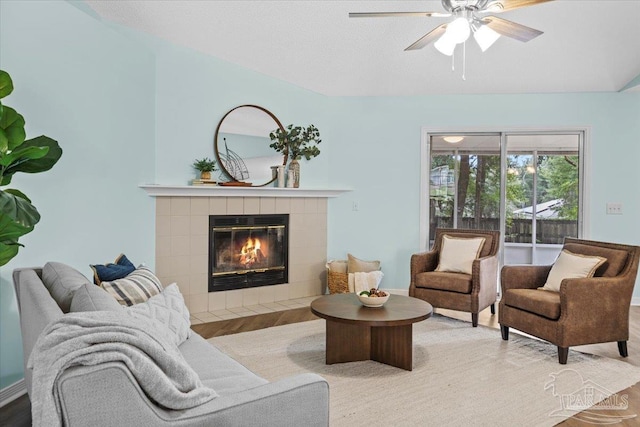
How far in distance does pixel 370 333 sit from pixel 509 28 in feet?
6.92

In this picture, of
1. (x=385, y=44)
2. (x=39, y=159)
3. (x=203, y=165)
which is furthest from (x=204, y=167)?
(x=39, y=159)

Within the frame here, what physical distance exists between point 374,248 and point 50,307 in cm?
435

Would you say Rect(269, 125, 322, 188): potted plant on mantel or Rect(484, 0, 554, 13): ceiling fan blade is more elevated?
Rect(484, 0, 554, 13): ceiling fan blade

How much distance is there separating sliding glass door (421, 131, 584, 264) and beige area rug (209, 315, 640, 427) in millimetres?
1792

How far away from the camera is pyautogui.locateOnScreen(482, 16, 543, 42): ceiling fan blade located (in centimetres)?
284

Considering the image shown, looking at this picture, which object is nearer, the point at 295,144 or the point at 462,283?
the point at 462,283

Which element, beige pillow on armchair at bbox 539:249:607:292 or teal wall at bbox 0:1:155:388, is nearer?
teal wall at bbox 0:1:155:388

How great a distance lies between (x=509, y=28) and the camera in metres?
2.90

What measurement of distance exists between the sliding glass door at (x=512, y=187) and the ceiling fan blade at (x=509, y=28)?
2.58m

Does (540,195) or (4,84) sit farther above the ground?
(4,84)

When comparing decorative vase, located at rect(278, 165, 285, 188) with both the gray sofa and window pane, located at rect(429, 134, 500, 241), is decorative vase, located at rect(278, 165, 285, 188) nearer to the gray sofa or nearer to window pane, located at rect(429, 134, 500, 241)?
window pane, located at rect(429, 134, 500, 241)

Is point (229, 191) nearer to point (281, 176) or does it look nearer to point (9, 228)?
point (281, 176)

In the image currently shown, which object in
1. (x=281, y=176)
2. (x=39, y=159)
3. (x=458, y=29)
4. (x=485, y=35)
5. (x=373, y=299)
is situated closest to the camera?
(x=39, y=159)

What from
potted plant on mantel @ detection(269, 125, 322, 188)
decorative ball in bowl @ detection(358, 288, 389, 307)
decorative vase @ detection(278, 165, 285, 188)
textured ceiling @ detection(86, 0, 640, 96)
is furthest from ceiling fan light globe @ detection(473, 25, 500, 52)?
decorative vase @ detection(278, 165, 285, 188)
